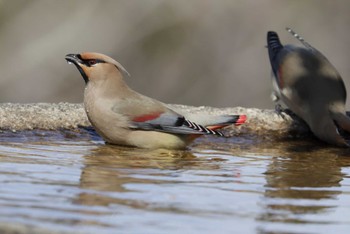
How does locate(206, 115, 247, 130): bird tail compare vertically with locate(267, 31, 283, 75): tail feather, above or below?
below

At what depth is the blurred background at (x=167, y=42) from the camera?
49.5ft

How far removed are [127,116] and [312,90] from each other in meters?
2.33

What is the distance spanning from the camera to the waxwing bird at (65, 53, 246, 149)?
6.98 meters

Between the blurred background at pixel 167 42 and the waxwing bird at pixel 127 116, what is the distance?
7.53 m

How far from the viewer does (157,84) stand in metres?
15.6

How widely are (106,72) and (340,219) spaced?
2.81m

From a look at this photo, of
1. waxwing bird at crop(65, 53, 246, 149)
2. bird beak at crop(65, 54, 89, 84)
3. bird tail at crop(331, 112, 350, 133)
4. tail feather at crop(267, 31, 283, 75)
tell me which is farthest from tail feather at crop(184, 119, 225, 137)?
tail feather at crop(267, 31, 283, 75)

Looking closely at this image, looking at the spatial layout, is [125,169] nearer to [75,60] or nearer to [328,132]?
[75,60]

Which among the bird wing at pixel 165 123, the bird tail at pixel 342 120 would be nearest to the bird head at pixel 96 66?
the bird wing at pixel 165 123

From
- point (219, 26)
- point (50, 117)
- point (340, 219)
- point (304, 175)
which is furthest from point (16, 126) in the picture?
point (219, 26)

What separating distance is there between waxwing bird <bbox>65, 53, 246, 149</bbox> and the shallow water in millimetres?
116

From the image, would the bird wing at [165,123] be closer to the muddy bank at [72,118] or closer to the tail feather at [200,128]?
the tail feather at [200,128]

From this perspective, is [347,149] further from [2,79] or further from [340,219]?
[2,79]

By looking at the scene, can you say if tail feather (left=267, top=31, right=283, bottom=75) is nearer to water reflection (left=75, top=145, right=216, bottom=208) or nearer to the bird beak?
the bird beak
